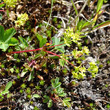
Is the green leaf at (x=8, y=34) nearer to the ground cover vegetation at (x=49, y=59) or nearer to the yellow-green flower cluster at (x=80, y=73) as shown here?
the ground cover vegetation at (x=49, y=59)

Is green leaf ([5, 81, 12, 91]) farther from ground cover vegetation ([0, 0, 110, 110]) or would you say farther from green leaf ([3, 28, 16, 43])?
green leaf ([3, 28, 16, 43])

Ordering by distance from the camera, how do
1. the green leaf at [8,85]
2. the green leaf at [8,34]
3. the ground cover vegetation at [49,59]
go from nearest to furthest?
1. the green leaf at [8,34]
2. the green leaf at [8,85]
3. the ground cover vegetation at [49,59]

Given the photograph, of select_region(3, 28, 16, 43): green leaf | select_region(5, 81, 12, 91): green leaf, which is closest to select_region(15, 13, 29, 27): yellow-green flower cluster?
select_region(3, 28, 16, 43): green leaf

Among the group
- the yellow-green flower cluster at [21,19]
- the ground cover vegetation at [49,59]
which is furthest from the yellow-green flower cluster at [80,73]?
the yellow-green flower cluster at [21,19]

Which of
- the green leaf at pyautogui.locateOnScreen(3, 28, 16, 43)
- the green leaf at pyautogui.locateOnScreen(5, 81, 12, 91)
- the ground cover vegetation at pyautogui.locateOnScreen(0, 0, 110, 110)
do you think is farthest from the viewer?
the ground cover vegetation at pyautogui.locateOnScreen(0, 0, 110, 110)

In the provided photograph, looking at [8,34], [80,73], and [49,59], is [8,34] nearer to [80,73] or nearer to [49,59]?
[49,59]

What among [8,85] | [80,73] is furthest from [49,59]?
[8,85]

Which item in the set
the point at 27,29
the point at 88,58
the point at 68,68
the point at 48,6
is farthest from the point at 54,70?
the point at 48,6

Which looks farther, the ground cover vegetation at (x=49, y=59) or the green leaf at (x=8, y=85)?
the ground cover vegetation at (x=49, y=59)

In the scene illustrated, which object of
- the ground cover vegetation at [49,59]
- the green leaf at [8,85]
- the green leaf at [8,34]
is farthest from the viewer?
the ground cover vegetation at [49,59]
